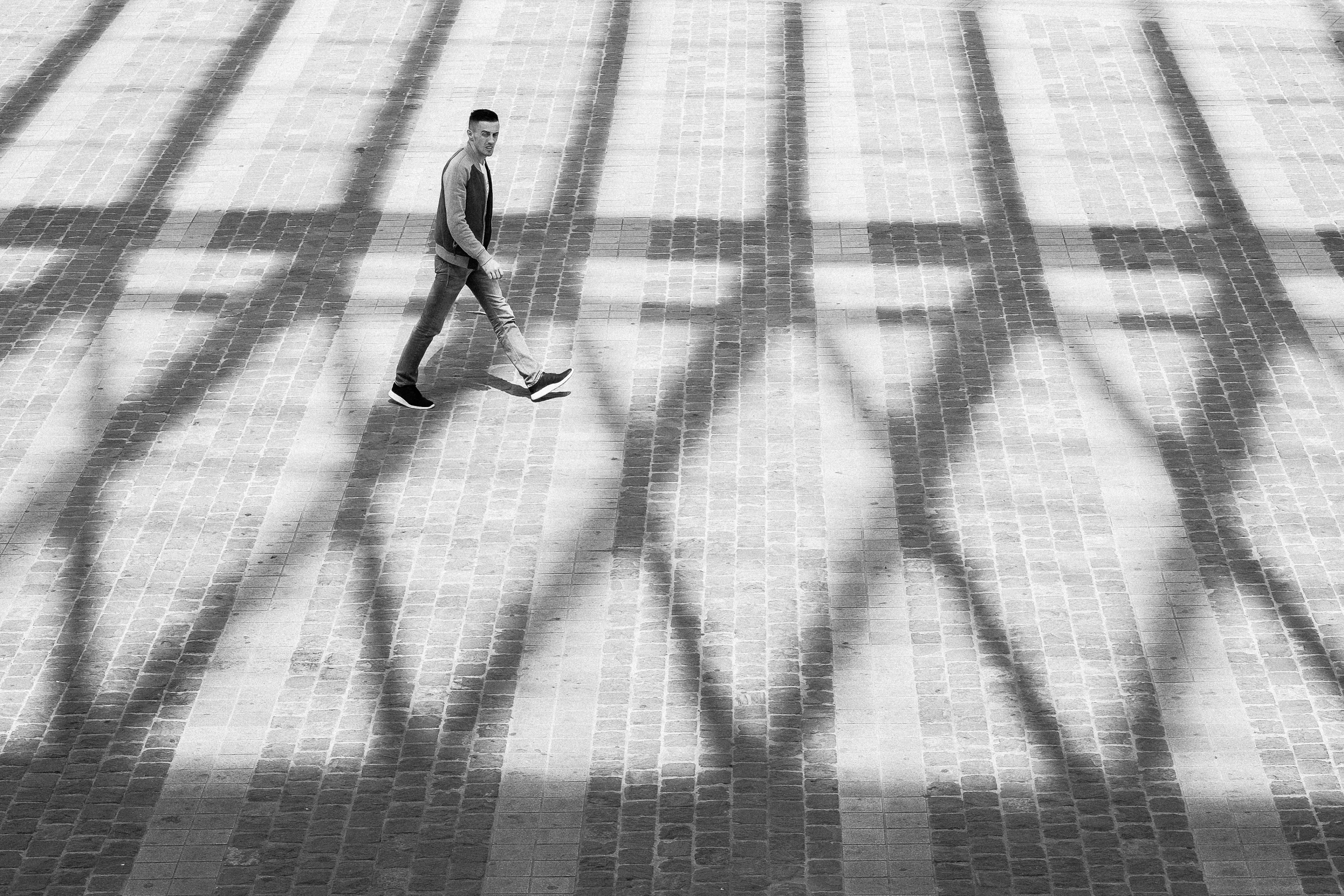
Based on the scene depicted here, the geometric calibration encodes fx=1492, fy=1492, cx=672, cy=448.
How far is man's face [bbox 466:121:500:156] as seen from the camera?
8.32 metres

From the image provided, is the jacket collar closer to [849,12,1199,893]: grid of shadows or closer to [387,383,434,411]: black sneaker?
[387,383,434,411]: black sneaker

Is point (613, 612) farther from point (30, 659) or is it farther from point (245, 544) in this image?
point (30, 659)

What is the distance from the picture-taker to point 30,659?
24.0 feet

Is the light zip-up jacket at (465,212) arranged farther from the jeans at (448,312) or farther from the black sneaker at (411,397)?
the black sneaker at (411,397)

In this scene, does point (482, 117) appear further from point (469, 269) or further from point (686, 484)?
point (686, 484)

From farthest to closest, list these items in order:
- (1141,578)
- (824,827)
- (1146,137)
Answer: (1146,137) < (1141,578) < (824,827)

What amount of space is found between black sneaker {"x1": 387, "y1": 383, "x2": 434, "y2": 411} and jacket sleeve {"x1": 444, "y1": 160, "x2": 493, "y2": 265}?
3.31 ft

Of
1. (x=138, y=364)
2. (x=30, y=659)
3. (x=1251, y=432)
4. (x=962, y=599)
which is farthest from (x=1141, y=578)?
(x=138, y=364)

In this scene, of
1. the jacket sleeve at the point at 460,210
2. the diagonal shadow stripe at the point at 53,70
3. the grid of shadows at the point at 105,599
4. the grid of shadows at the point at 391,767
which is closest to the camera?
the grid of shadows at the point at 391,767

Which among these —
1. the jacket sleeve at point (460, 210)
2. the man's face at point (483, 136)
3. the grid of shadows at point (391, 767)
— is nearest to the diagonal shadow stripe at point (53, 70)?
the jacket sleeve at point (460, 210)

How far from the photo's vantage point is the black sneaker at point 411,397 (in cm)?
918

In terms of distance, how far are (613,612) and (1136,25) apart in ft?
33.0

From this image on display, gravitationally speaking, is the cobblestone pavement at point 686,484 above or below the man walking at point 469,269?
below

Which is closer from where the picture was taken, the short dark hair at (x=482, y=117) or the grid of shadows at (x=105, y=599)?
the grid of shadows at (x=105, y=599)
